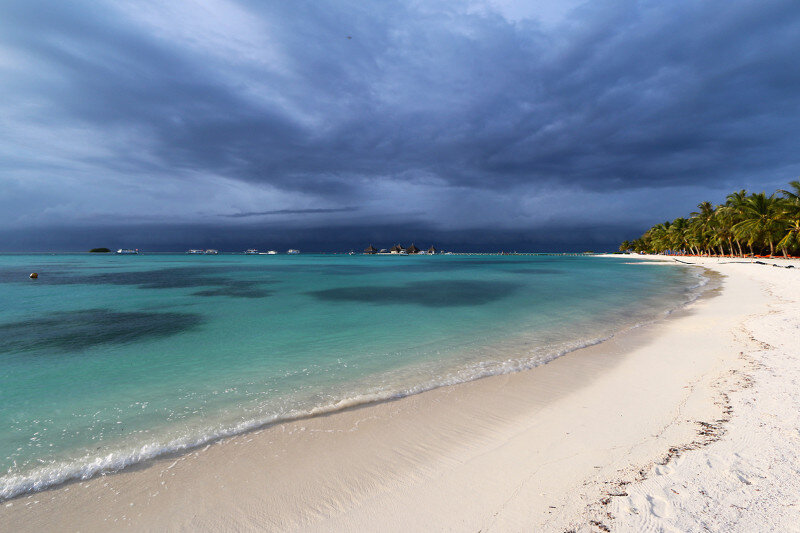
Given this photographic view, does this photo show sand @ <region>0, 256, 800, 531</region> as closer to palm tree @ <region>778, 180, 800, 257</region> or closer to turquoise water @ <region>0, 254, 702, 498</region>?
turquoise water @ <region>0, 254, 702, 498</region>

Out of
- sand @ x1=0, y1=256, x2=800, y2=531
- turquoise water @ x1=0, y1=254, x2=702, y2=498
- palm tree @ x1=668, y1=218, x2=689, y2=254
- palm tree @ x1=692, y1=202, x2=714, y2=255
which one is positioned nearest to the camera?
sand @ x1=0, y1=256, x2=800, y2=531

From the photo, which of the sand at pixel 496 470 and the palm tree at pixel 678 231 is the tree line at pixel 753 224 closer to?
the palm tree at pixel 678 231

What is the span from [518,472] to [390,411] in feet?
9.00

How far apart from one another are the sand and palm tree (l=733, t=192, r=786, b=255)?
70.3 metres

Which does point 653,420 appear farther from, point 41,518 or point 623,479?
point 41,518

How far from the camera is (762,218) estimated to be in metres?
52.8

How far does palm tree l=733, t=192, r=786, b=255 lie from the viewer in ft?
171

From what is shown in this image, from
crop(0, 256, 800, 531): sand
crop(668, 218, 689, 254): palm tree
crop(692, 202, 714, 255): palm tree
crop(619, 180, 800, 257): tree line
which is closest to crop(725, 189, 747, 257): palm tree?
crop(619, 180, 800, 257): tree line

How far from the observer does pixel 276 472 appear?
4.38m

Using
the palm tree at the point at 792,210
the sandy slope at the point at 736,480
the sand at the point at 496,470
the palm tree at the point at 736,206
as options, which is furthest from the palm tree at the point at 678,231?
the sandy slope at the point at 736,480

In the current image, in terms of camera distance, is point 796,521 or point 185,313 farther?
point 185,313

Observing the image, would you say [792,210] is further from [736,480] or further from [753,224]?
[736,480]

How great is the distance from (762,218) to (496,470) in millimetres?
77032

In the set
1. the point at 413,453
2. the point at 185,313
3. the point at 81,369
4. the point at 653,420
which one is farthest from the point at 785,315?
the point at 185,313
